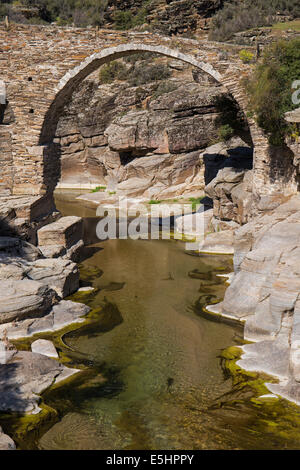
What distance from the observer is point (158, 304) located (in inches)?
497

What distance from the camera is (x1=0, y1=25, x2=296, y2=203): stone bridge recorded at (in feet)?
53.6

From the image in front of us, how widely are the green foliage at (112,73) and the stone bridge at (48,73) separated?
775 inches

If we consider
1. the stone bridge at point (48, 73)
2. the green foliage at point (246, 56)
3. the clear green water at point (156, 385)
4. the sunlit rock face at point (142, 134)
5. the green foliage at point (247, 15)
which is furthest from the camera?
the green foliage at point (247, 15)

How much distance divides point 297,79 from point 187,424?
34.3 feet

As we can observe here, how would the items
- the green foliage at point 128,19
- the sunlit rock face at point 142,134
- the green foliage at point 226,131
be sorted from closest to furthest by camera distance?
1. the green foliage at point 226,131
2. the sunlit rock face at point 142,134
3. the green foliage at point 128,19

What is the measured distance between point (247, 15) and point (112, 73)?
10.1 m

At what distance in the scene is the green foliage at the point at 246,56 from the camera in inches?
652

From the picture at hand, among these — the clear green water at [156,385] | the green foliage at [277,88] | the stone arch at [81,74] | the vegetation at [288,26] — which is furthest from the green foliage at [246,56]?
the vegetation at [288,26]

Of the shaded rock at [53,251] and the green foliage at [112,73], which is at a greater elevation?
the green foliage at [112,73]

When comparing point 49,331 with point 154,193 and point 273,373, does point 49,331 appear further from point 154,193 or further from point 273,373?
point 154,193

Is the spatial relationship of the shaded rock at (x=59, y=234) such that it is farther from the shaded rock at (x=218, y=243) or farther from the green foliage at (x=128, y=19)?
the green foliage at (x=128, y=19)

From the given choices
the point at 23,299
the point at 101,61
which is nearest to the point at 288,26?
the point at 101,61

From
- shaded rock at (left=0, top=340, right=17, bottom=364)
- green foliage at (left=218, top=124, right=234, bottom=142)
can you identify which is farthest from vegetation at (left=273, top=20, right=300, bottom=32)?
shaded rock at (left=0, top=340, right=17, bottom=364)

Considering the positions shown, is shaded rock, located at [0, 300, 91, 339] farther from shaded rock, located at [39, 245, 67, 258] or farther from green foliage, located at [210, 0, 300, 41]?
green foliage, located at [210, 0, 300, 41]
